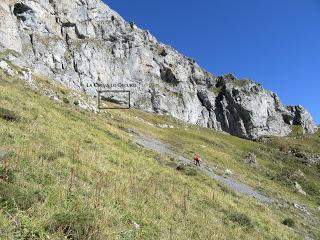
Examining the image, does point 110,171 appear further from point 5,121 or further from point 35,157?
point 5,121

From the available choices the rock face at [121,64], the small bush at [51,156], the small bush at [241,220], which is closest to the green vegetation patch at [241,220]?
the small bush at [241,220]

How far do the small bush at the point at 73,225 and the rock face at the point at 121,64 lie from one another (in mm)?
102305

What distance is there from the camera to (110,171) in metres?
19.0

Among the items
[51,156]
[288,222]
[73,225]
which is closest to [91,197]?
[73,225]

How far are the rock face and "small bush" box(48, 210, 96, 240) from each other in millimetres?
102305

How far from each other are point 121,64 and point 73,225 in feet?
500

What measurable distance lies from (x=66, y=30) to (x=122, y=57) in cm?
2356

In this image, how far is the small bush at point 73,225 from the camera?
9.31 m

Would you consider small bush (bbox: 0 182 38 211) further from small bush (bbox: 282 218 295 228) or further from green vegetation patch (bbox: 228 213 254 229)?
small bush (bbox: 282 218 295 228)

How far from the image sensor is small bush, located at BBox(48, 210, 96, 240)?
367 inches

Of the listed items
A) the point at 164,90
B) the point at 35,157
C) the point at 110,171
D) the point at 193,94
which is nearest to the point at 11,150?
the point at 35,157

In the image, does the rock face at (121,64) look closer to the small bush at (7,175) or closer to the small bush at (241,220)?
the small bush at (241,220)

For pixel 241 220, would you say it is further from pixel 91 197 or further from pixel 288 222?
pixel 91 197

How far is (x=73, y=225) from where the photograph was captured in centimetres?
948
